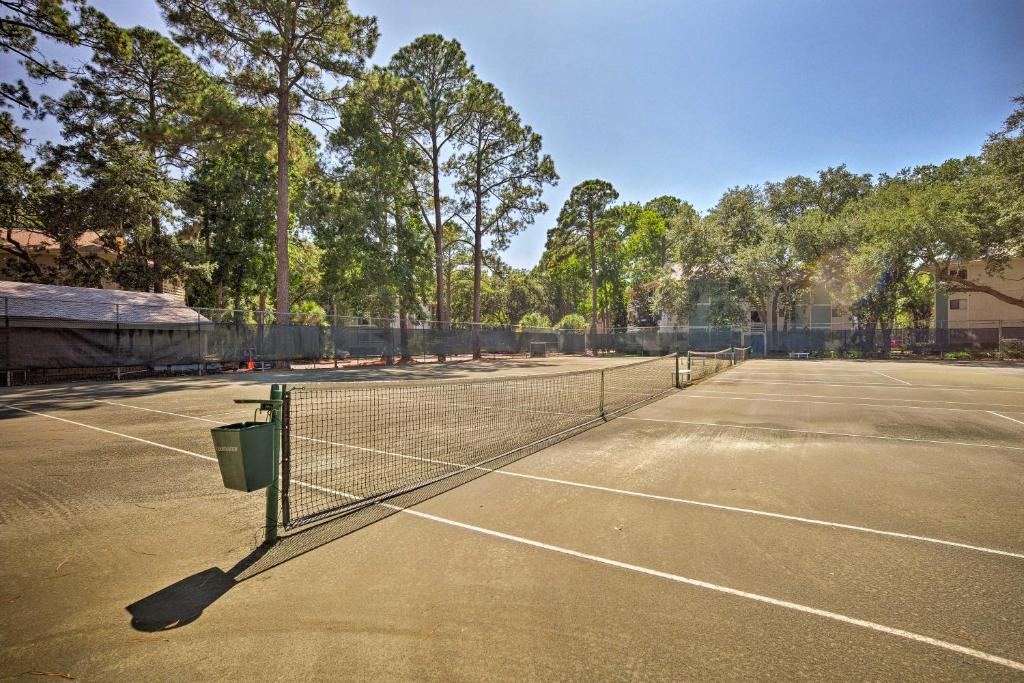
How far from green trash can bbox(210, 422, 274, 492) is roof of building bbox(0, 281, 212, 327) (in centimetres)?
2163

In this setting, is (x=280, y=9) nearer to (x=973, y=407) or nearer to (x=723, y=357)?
(x=973, y=407)

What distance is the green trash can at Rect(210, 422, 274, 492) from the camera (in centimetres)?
395

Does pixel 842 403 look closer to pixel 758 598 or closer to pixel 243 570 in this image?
pixel 758 598

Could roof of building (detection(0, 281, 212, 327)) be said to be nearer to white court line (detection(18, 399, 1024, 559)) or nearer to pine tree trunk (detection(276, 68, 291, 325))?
pine tree trunk (detection(276, 68, 291, 325))

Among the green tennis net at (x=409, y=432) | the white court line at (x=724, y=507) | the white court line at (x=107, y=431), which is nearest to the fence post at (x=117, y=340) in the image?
the white court line at (x=107, y=431)

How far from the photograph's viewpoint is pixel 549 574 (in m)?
3.73

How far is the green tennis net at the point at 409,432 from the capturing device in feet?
18.6

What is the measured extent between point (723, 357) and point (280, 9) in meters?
36.3

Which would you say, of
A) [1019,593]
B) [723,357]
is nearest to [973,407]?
[1019,593]

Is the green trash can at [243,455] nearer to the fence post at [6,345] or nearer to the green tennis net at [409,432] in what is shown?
the green tennis net at [409,432]

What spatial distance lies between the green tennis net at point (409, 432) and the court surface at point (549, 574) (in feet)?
2.12

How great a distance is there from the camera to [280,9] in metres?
24.3

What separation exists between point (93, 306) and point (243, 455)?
2354cm

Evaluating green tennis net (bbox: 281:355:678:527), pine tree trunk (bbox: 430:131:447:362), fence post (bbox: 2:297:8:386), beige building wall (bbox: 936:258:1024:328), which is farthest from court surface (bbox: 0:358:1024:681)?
beige building wall (bbox: 936:258:1024:328)
